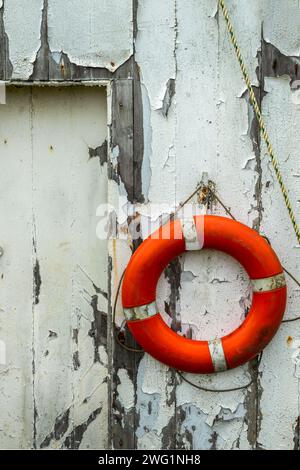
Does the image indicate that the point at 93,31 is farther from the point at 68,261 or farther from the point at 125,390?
the point at 125,390

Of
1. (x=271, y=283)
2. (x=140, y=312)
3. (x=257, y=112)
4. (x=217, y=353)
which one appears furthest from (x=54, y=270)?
(x=257, y=112)

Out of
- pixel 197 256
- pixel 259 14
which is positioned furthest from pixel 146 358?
pixel 259 14

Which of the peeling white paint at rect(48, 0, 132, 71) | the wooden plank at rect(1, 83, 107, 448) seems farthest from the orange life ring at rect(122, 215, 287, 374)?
the peeling white paint at rect(48, 0, 132, 71)

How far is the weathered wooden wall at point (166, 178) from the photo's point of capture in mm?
1951

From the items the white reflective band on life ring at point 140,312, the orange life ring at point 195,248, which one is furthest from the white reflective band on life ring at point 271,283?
the white reflective band on life ring at point 140,312

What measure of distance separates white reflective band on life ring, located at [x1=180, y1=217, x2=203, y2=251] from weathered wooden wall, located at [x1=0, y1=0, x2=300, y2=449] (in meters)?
0.11

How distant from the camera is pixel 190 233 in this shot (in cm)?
193

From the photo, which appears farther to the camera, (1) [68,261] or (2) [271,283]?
(1) [68,261]

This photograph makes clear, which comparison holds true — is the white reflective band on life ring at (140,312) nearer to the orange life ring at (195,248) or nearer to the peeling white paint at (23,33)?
the orange life ring at (195,248)

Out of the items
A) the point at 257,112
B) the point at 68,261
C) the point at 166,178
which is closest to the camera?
the point at 257,112

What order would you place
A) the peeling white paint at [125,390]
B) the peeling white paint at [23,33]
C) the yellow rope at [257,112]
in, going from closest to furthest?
the yellow rope at [257,112] → the peeling white paint at [23,33] → the peeling white paint at [125,390]

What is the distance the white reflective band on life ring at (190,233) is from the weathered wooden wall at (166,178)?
0.35 ft

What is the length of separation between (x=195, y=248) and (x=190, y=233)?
2.2 inches

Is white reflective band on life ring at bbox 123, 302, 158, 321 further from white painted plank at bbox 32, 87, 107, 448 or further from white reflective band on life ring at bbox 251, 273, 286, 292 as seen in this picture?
white reflective band on life ring at bbox 251, 273, 286, 292
